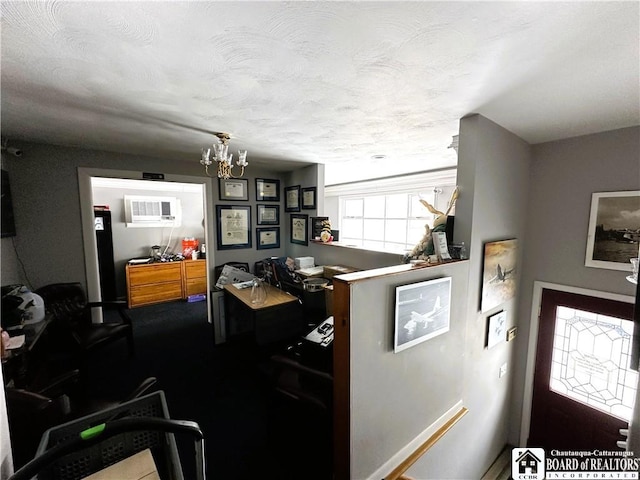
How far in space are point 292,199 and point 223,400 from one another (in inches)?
97.4

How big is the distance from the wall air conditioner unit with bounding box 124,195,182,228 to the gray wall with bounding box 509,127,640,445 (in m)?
5.64

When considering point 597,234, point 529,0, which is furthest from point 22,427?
point 597,234

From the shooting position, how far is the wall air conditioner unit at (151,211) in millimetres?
4527

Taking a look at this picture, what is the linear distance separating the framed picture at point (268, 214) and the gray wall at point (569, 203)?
292 cm

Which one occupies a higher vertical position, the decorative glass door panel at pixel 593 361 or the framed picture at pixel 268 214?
the framed picture at pixel 268 214

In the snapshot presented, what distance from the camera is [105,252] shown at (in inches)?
159

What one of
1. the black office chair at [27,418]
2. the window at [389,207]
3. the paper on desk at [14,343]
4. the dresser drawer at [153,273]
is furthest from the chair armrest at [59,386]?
the window at [389,207]

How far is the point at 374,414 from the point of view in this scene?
1.28m

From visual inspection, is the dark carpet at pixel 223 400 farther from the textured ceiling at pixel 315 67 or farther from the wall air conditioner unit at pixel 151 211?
the wall air conditioner unit at pixel 151 211

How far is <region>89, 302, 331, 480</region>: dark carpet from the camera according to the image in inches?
62.0

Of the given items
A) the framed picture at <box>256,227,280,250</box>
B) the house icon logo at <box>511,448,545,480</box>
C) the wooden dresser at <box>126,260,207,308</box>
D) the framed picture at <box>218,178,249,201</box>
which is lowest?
the house icon logo at <box>511,448,545,480</box>

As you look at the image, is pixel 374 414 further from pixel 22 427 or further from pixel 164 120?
pixel 164 120

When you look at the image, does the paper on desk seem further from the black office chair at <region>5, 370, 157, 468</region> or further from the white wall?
the white wall

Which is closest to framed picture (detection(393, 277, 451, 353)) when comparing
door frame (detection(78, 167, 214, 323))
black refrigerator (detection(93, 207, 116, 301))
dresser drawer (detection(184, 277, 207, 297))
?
door frame (detection(78, 167, 214, 323))
